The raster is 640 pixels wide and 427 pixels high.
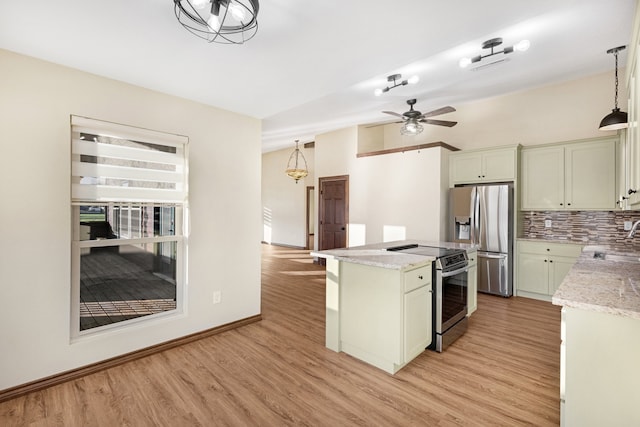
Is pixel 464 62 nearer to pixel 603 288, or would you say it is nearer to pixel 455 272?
pixel 455 272

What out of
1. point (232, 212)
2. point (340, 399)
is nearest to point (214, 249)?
point (232, 212)

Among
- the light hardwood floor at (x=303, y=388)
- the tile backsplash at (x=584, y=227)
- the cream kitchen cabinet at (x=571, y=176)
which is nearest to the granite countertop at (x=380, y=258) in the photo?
the light hardwood floor at (x=303, y=388)

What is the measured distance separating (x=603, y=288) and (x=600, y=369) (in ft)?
1.61

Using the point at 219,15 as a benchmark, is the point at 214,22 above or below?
below

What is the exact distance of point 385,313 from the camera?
2.46 m

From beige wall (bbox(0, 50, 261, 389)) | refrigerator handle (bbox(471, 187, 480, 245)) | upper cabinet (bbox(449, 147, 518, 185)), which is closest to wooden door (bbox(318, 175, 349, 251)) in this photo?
upper cabinet (bbox(449, 147, 518, 185))

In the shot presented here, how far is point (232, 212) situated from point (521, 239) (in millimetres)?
4237

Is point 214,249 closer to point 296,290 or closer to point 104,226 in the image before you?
point 104,226

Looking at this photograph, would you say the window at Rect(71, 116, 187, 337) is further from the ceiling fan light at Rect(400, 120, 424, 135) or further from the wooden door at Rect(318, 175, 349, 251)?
the wooden door at Rect(318, 175, 349, 251)

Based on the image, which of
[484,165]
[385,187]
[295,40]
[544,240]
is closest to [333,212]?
[385,187]

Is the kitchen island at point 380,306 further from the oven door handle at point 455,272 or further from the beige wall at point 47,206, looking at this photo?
the beige wall at point 47,206

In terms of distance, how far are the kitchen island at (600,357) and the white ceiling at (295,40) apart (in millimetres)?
1646

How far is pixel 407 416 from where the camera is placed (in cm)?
194

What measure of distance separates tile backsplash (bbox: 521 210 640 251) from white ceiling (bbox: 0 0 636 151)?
2.08 meters
